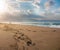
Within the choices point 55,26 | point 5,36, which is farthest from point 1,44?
point 55,26

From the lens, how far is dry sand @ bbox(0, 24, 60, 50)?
5.44 feet

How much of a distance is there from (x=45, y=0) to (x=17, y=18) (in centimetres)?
36

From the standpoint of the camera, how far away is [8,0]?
173 centimetres

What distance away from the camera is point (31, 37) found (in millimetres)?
1679

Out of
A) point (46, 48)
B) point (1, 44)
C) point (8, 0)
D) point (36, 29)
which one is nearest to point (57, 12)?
point (36, 29)

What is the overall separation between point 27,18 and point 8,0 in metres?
0.29

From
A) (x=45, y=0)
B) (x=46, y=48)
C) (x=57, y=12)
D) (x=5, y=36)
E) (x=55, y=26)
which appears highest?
(x=45, y=0)

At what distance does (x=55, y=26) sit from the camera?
1.69 m

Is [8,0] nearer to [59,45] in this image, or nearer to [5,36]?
[5,36]

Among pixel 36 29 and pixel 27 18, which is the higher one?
pixel 27 18

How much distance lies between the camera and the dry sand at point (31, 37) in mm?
1657

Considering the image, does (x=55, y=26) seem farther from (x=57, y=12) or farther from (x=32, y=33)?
(x=32, y=33)

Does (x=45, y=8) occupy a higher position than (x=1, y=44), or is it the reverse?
(x=45, y=8)

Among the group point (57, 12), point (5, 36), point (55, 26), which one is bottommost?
point (5, 36)
